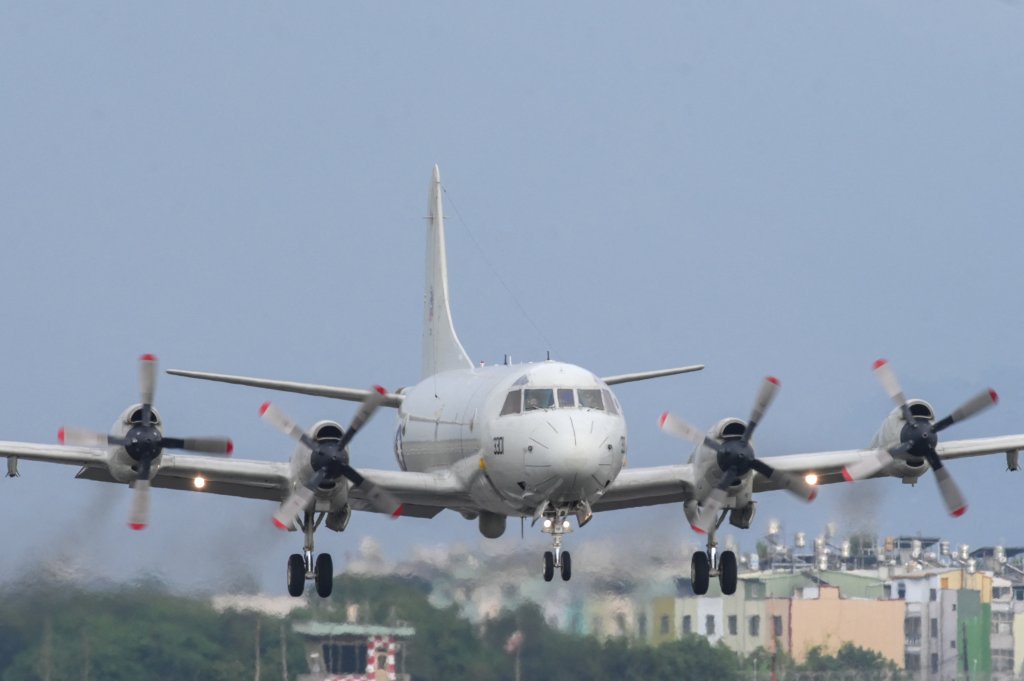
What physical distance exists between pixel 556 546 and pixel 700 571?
4.02 m

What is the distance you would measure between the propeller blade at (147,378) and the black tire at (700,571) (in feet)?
32.1

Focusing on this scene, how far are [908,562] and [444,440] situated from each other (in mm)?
13828

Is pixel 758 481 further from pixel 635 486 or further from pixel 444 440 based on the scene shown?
pixel 444 440

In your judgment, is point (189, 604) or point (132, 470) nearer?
point (132, 470)

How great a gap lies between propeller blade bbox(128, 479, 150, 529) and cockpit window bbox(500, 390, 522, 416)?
5841 mm

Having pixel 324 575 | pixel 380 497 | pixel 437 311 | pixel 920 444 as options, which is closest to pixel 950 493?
pixel 920 444

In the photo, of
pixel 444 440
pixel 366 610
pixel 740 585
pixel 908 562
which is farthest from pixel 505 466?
pixel 908 562

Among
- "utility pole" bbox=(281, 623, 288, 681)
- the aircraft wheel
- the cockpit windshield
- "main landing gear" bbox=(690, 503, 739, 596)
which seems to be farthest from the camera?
"main landing gear" bbox=(690, 503, 739, 596)

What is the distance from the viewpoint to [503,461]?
109 feet

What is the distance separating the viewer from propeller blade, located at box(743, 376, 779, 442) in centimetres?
3484

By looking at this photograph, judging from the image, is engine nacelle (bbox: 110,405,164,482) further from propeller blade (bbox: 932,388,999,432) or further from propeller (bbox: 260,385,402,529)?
propeller blade (bbox: 932,388,999,432)

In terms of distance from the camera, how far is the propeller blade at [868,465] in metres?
35.6

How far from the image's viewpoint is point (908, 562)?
45062 millimetres

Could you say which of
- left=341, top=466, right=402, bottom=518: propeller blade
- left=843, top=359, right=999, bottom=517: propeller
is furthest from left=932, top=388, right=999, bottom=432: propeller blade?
left=341, top=466, right=402, bottom=518: propeller blade
